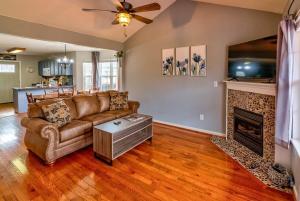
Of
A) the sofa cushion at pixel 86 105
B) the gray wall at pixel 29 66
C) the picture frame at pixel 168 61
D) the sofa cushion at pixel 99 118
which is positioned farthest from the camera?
the gray wall at pixel 29 66

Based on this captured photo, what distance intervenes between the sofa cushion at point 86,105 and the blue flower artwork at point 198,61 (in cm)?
246

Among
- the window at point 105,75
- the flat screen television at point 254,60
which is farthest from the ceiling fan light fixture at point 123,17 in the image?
the window at point 105,75

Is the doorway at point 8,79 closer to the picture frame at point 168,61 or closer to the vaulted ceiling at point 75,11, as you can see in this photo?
the vaulted ceiling at point 75,11

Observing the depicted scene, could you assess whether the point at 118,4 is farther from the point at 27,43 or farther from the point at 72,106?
the point at 27,43

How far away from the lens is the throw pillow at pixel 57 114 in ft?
10.0

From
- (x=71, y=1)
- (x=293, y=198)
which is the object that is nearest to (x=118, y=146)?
(x=293, y=198)

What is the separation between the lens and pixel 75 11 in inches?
149

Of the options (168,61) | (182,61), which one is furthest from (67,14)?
(182,61)

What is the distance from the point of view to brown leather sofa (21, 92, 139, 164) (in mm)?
2732

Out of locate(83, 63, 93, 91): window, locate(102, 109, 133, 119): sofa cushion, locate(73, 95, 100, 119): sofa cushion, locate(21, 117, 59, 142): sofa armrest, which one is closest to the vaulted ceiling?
locate(73, 95, 100, 119): sofa cushion

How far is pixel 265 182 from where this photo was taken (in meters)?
2.32

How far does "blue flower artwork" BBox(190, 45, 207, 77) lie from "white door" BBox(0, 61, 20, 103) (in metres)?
9.28

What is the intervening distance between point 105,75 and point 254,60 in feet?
20.3

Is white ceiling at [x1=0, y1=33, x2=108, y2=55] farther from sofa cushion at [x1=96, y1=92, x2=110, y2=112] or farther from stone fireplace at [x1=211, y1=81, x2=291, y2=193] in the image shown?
stone fireplace at [x1=211, y1=81, x2=291, y2=193]
